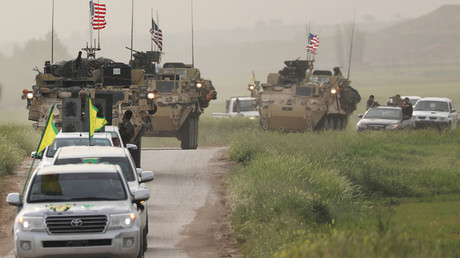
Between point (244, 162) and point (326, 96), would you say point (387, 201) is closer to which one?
point (244, 162)

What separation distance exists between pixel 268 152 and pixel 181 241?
10098 millimetres

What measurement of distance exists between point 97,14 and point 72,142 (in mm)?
14794

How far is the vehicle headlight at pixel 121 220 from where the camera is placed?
12.2 meters

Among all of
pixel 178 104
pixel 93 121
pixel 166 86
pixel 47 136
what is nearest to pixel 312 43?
pixel 166 86

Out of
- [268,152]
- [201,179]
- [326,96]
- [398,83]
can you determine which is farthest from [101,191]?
[398,83]

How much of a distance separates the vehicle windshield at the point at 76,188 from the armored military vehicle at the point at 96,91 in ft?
31.1

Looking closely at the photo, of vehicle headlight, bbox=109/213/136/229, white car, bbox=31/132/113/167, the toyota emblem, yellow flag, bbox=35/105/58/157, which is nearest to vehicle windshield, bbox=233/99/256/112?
white car, bbox=31/132/113/167

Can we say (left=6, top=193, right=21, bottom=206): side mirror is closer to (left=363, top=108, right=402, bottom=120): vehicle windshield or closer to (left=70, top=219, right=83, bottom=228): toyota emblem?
(left=70, top=219, right=83, bottom=228): toyota emblem

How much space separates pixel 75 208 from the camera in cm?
1223

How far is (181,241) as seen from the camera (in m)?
16.0

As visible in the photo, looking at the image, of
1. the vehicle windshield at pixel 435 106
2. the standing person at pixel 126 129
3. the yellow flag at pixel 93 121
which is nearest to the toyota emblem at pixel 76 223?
the yellow flag at pixel 93 121

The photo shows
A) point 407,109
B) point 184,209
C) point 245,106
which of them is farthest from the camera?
point 245,106

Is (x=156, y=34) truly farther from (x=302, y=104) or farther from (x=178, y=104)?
(x=178, y=104)

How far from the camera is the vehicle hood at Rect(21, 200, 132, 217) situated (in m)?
12.1
